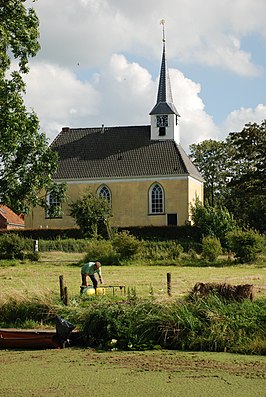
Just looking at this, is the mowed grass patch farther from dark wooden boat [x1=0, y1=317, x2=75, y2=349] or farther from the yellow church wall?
the yellow church wall

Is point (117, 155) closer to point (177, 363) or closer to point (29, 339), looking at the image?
point (29, 339)

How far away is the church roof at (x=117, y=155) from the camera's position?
62.4 meters

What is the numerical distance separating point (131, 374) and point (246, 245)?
29245mm

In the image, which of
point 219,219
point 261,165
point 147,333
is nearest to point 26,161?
point 147,333

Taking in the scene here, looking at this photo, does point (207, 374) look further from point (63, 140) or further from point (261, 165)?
point (63, 140)

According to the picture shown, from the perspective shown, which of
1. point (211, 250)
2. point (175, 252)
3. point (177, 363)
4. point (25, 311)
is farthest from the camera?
point (175, 252)

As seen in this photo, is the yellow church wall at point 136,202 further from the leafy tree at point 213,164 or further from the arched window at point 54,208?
the arched window at point 54,208

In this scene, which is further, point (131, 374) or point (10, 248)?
point (10, 248)

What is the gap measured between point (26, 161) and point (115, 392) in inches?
765

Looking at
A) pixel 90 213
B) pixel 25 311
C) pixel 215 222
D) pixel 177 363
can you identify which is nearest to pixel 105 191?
pixel 90 213

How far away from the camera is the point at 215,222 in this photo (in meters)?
50.2

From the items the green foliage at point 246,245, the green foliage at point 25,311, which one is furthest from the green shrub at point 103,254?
the green foliage at point 25,311

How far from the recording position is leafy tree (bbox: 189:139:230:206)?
255 feet

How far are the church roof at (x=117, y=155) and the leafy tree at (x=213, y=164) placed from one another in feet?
42.0
